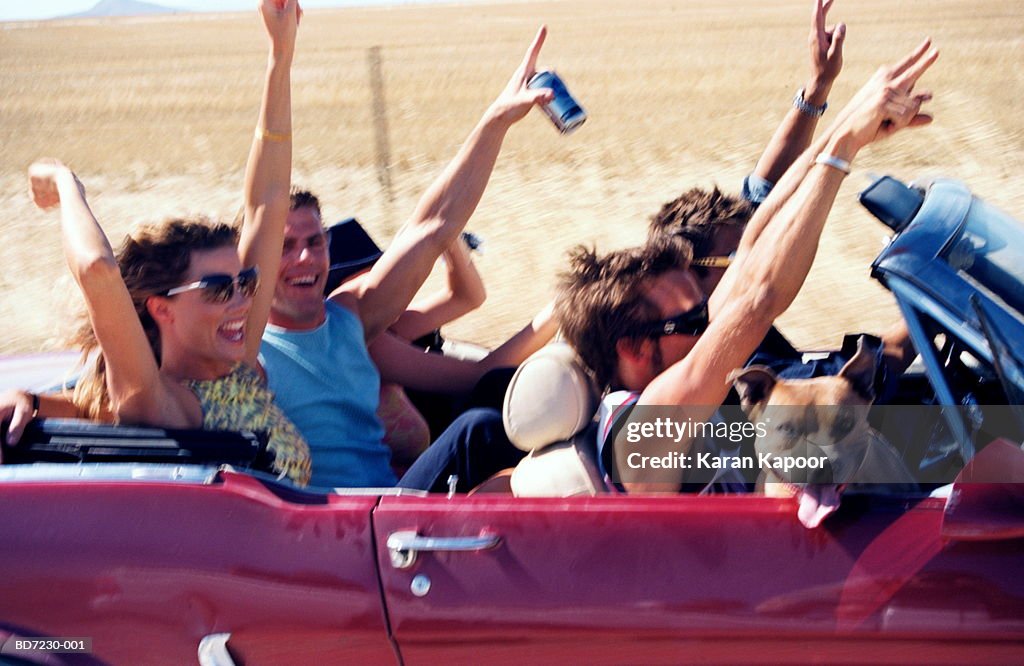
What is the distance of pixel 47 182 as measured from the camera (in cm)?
266

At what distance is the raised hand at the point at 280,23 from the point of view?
2.83m

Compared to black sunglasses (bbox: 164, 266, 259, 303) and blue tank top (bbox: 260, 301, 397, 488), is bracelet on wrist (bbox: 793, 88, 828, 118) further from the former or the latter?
black sunglasses (bbox: 164, 266, 259, 303)

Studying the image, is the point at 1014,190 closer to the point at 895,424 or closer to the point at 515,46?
the point at 895,424

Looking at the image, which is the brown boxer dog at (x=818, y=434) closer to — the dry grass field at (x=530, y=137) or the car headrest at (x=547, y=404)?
the car headrest at (x=547, y=404)

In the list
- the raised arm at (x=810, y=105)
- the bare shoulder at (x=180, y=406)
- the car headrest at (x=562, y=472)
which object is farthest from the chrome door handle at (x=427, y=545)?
the raised arm at (x=810, y=105)

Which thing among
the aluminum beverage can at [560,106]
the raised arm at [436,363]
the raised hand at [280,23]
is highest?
the raised hand at [280,23]

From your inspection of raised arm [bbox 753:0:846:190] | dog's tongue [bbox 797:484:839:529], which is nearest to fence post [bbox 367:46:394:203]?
raised arm [bbox 753:0:846:190]

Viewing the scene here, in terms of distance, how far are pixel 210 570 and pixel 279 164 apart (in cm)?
109

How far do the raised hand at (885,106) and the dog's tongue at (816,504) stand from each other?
0.64 meters

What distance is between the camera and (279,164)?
286cm

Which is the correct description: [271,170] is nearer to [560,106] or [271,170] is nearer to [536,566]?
[560,106]

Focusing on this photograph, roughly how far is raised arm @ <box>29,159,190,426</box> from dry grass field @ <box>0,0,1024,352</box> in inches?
10.6

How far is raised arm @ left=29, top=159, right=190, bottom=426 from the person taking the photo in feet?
7.61

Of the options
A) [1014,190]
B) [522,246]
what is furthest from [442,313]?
[1014,190]
